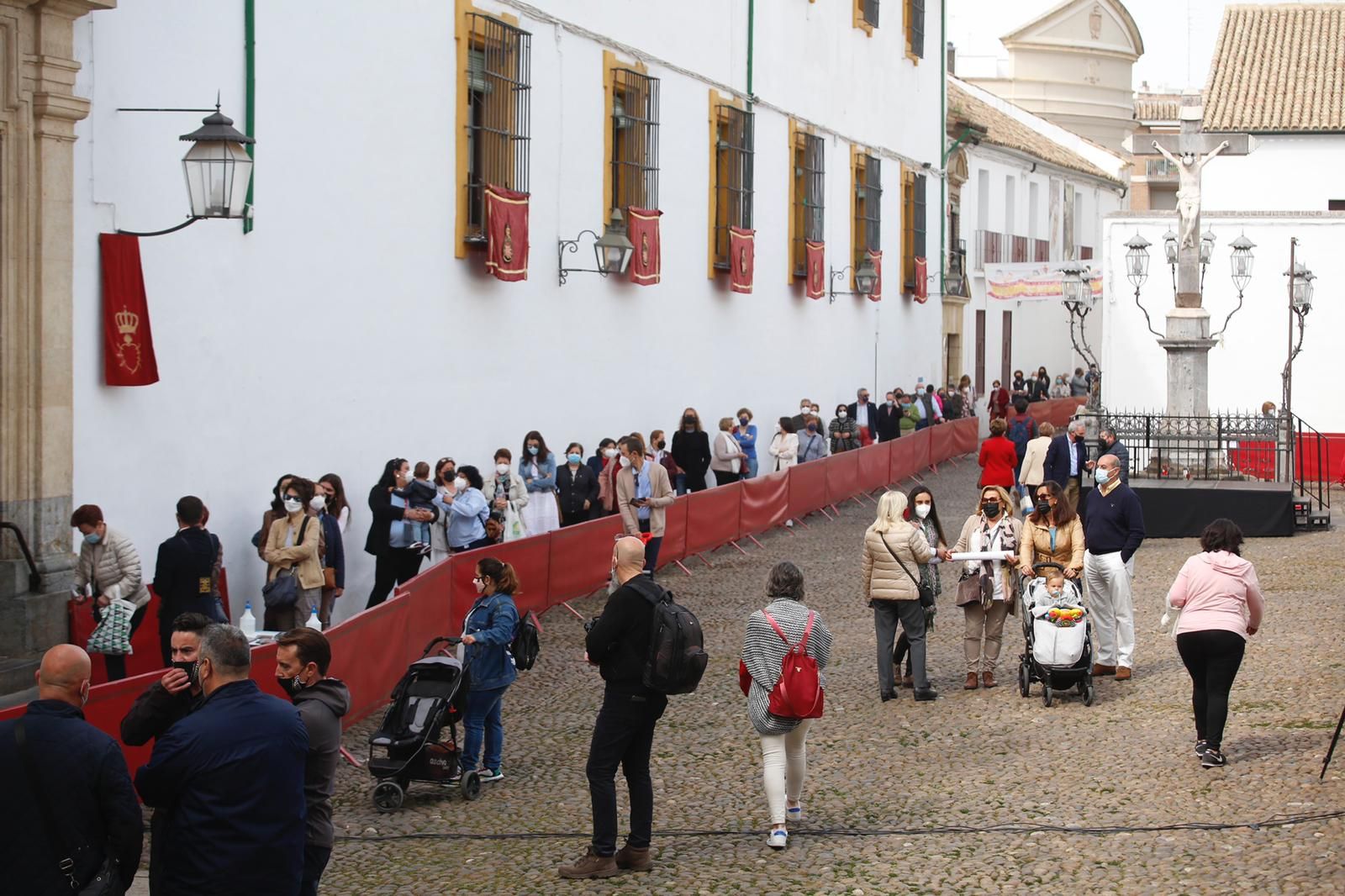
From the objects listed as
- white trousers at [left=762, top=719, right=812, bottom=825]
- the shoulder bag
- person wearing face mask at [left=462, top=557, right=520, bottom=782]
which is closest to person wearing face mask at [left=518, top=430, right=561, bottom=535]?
the shoulder bag

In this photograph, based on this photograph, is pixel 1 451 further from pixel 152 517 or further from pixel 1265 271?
pixel 1265 271

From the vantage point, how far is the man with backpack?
8062 mm

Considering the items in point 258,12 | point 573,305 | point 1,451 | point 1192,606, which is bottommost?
point 1192,606

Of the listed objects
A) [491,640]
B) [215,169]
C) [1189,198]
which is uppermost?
[1189,198]

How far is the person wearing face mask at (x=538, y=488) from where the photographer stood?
17.3m

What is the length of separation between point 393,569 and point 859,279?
17.1 meters

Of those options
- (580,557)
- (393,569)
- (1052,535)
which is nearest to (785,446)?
(580,557)

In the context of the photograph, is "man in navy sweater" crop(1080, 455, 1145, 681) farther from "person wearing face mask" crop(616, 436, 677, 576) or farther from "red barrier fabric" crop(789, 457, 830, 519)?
"red barrier fabric" crop(789, 457, 830, 519)

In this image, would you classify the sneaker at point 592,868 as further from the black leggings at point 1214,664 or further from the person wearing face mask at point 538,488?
the person wearing face mask at point 538,488

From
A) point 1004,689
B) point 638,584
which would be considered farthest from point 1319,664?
point 638,584

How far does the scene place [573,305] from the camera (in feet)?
65.9

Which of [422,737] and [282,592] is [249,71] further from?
[422,737]

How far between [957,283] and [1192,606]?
89.8ft

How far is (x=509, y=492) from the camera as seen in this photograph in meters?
17.0
